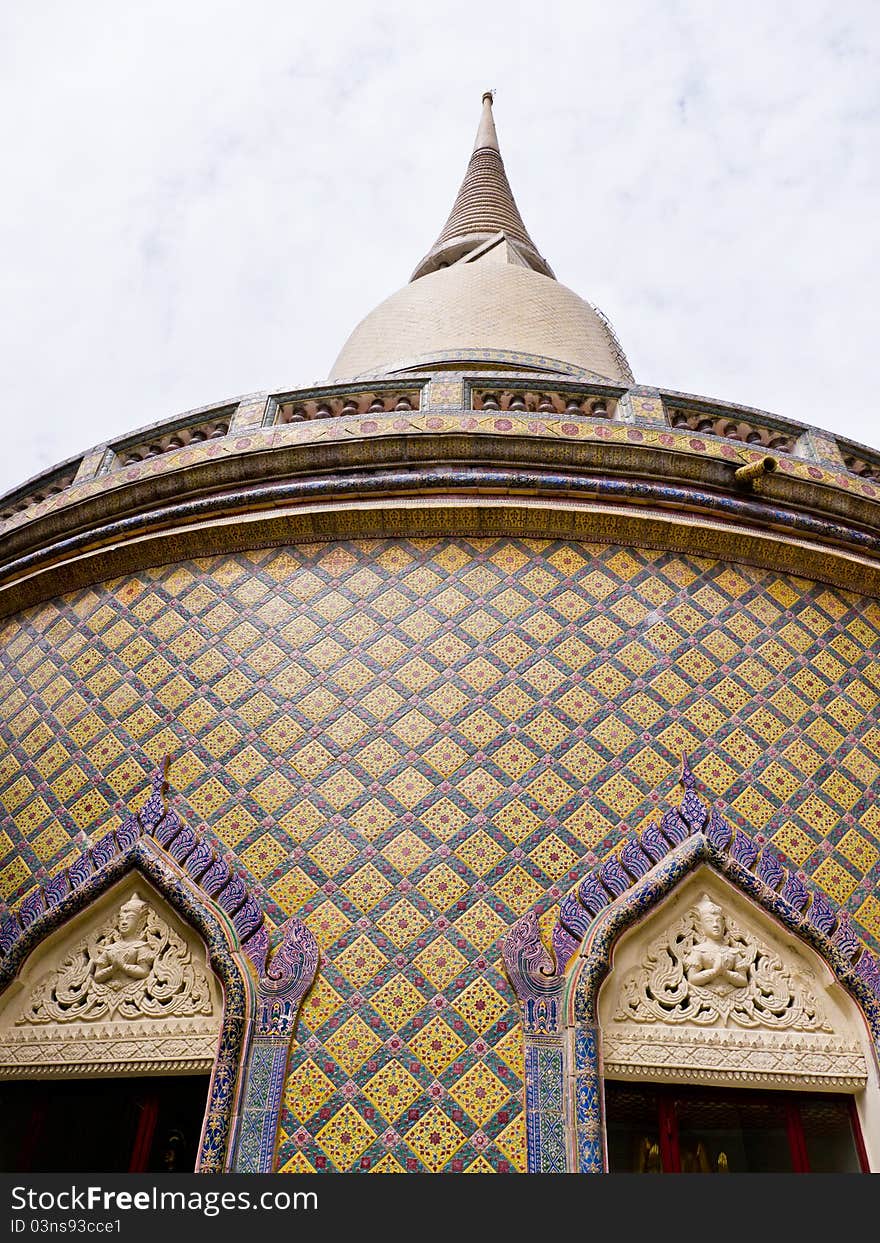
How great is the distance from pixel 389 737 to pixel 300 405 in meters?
2.87

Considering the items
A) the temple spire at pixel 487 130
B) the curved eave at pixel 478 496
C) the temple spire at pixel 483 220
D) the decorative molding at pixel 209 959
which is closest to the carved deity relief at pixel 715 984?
the decorative molding at pixel 209 959

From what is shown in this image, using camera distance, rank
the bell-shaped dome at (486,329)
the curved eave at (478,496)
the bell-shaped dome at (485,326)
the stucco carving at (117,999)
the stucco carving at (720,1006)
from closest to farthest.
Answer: the stucco carving at (720,1006) < the stucco carving at (117,999) < the curved eave at (478,496) < the bell-shaped dome at (486,329) < the bell-shaped dome at (485,326)

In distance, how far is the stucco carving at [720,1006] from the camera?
5270 millimetres

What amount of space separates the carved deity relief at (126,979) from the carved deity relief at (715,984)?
7.06ft

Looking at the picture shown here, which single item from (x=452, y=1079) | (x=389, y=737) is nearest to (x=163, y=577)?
(x=389, y=737)

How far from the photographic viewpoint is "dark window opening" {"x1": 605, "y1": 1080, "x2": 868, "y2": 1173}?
17.0 ft

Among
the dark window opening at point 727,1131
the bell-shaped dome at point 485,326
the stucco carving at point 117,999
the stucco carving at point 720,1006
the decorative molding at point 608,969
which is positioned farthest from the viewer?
the bell-shaped dome at point 485,326

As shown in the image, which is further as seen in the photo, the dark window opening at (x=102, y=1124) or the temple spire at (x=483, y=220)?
the temple spire at (x=483, y=220)

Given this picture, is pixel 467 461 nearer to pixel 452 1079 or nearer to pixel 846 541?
pixel 846 541

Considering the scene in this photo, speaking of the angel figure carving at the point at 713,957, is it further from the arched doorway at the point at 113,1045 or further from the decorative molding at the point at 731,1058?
Answer: the arched doorway at the point at 113,1045

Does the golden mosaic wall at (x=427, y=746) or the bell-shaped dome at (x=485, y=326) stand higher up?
the bell-shaped dome at (x=485, y=326)

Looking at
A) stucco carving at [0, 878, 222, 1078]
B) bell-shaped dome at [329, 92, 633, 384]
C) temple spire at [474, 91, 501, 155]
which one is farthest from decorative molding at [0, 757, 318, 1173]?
temple spire at [474, 91, 501, 155]

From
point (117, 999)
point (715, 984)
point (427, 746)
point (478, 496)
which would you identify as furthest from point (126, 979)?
point (478, 496)

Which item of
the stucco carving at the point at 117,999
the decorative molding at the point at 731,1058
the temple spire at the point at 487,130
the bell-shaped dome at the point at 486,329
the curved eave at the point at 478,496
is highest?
the temple spire at the point at 487,130
